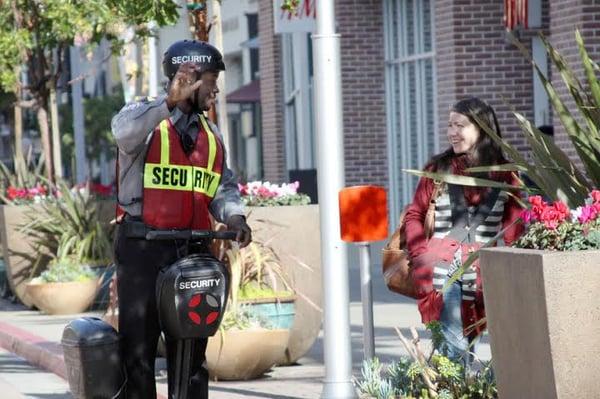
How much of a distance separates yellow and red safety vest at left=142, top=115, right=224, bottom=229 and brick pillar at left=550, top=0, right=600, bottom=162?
9.33 m

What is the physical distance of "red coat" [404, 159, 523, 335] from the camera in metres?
7.79

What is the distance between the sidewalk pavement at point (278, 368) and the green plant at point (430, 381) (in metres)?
2.66

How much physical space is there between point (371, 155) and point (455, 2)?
5306mm

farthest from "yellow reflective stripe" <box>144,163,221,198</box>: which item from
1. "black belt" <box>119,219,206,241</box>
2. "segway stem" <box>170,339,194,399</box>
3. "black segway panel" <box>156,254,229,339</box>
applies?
"segway stem" <box>170,339,194,399</box>

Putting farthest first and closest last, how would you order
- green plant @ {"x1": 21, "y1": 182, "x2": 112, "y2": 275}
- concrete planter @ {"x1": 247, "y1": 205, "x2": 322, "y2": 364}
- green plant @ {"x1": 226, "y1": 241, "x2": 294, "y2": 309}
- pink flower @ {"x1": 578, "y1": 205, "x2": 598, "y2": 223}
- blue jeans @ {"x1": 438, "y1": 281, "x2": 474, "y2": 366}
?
green plant @ {"x1": 21, "y1": 182, "x2": 112, "y2": 275}
concrete planter @ {"x1": 247, "y1": 205, "x2": 322, "y2": 364}
green plant @ {"x1": 226, "y1": 241, "x2": 294, "y2": 309}
blue jeans @ {"x1": 438, "y1": 281, "x2": 474, "y2": 366}
pink flower @ {"x1": 578, "y1": 205, "x2": 598, "y2": 223}

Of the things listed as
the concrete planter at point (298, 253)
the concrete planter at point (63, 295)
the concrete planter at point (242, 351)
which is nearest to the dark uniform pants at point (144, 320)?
the concrete planter at point (242, 351)

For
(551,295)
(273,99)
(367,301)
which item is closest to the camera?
(551,295)

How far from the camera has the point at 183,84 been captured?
256 inches

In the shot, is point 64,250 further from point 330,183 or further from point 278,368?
point 330,183

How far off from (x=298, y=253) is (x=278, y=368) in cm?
82

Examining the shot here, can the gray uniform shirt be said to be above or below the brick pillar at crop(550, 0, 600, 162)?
below

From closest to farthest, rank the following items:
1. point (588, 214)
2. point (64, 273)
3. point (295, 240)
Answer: point (588, 214), point (295, 240), point (64, 273)

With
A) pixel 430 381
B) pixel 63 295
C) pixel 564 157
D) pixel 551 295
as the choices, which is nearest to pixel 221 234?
pixel 430 381

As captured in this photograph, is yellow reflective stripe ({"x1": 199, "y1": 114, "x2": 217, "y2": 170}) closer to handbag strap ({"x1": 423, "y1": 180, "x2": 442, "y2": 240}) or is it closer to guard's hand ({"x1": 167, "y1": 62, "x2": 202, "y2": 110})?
guard's hand ({"x1": 167, "y1": 62, "x2": 202, "y2": 110})
